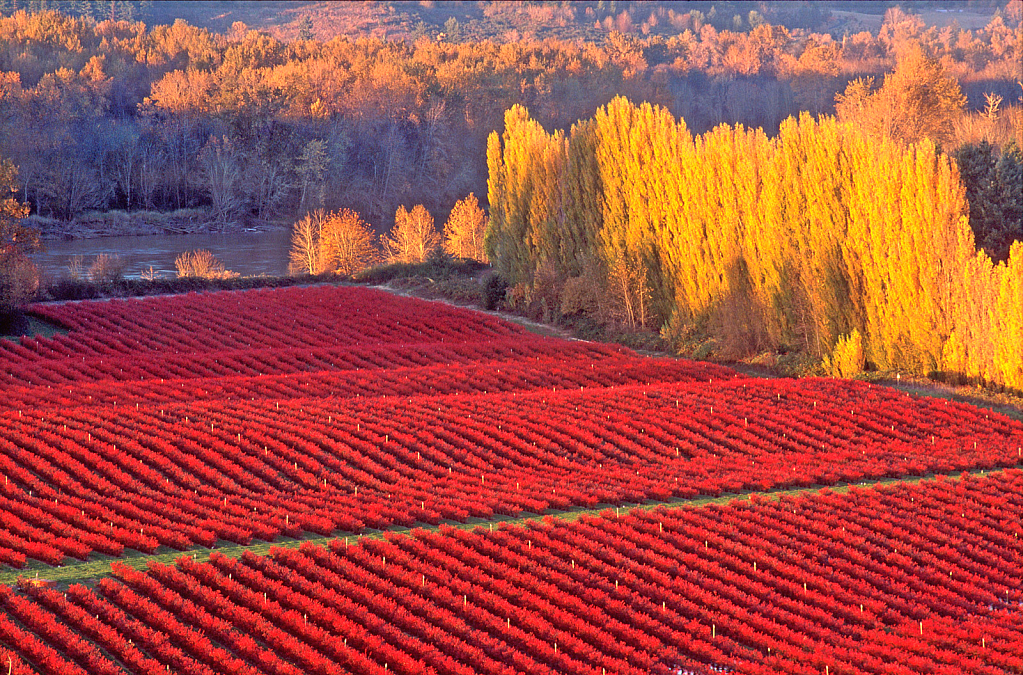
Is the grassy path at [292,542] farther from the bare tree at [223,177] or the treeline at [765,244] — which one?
the bare tree at [223,177]

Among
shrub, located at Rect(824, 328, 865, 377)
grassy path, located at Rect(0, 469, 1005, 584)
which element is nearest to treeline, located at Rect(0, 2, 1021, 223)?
shrub, located at Rect(824, 328, 865, 377)

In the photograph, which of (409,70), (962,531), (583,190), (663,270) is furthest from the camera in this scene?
(409,70)

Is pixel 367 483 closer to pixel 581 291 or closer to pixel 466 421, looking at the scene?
pixel 466 421

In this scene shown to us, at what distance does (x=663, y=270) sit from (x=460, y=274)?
14.7 metres

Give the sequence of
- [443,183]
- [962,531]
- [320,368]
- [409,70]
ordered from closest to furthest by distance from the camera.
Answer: [962,531], [320,368], [443,183], [409,70]

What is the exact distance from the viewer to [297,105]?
88.6 m

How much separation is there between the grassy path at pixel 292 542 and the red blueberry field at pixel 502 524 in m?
0.12

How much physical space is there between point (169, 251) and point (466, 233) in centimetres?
2027

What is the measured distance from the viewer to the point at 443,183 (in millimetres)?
89062

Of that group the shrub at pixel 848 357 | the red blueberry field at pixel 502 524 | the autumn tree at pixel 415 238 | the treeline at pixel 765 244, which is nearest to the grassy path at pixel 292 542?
the red blueberry field at pixel 502 524

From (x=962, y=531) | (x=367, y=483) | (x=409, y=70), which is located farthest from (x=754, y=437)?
(x=409, y=70)

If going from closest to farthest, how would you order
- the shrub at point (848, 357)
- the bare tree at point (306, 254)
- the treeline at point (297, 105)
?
1. the shrub at point (848, 357)
2. the bare tree at point (306, 254)
3. the treeline at point (297, 105)

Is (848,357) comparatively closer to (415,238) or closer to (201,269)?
(201,269)

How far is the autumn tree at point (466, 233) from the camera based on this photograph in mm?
61250
